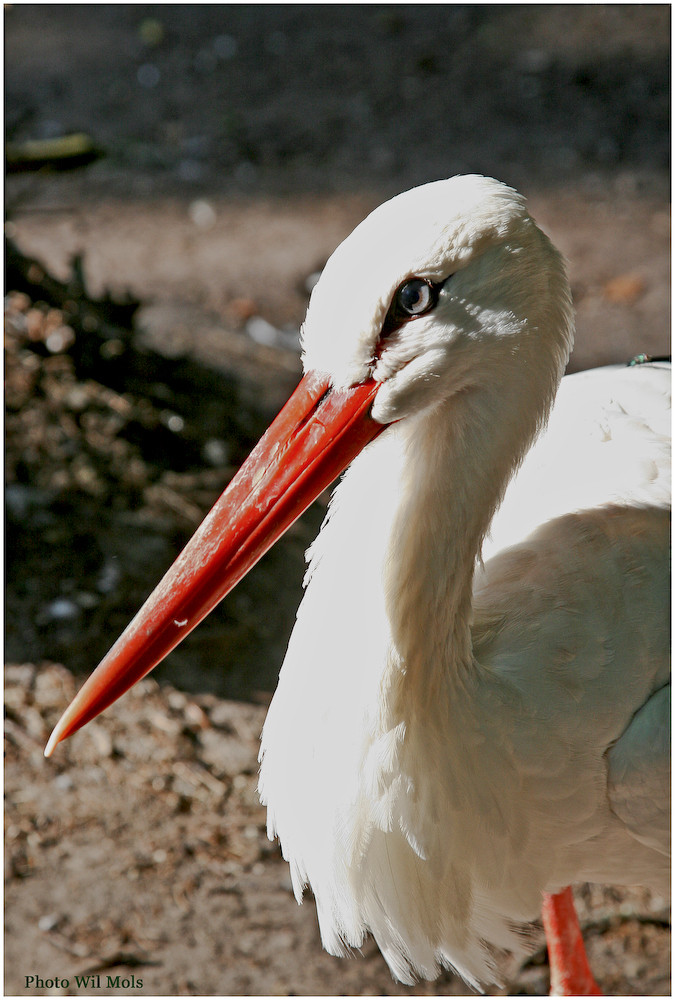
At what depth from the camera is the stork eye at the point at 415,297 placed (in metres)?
1.36

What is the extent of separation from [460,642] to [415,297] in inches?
21.6

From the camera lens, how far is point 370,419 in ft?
4.75

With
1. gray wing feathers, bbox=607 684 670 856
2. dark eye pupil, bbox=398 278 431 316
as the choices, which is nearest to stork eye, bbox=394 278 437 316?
dark eye pupil, bbox=398 278 431 316

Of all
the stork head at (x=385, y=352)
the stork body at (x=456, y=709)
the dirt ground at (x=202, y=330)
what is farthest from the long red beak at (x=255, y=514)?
the dirt ground at (x=202, y=330)

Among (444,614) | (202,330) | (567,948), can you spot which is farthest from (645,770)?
(202,330)

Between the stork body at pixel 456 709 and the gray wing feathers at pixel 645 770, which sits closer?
the stork body at pixel 456 709

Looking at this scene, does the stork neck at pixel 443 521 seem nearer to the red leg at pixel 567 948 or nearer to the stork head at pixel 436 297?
the stork head at pixel 436 297

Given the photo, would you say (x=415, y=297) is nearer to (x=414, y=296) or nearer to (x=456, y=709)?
(x=414, y=296)

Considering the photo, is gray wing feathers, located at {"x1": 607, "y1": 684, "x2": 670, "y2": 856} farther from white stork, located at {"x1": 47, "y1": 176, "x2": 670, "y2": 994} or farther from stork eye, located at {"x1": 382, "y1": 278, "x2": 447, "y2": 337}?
stork eye, located at {"x1": 382, "y1": 278, "x2": 447, "y2": 337}

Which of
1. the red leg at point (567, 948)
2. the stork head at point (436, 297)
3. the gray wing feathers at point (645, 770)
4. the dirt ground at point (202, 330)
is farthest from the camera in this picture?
the dirt ground at point (202, 330)

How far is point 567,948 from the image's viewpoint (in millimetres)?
2168

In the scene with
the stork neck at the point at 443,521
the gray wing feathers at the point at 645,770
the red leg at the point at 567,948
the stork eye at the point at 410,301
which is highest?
the stork eye at the point at 410,301

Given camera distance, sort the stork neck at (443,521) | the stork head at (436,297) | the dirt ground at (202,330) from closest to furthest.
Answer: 1. the stork head at (436,297)
2. the stork neck at (443,521)
3. the dirt ground at (202,330)

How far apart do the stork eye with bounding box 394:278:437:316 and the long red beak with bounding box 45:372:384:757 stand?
123 millimetres
